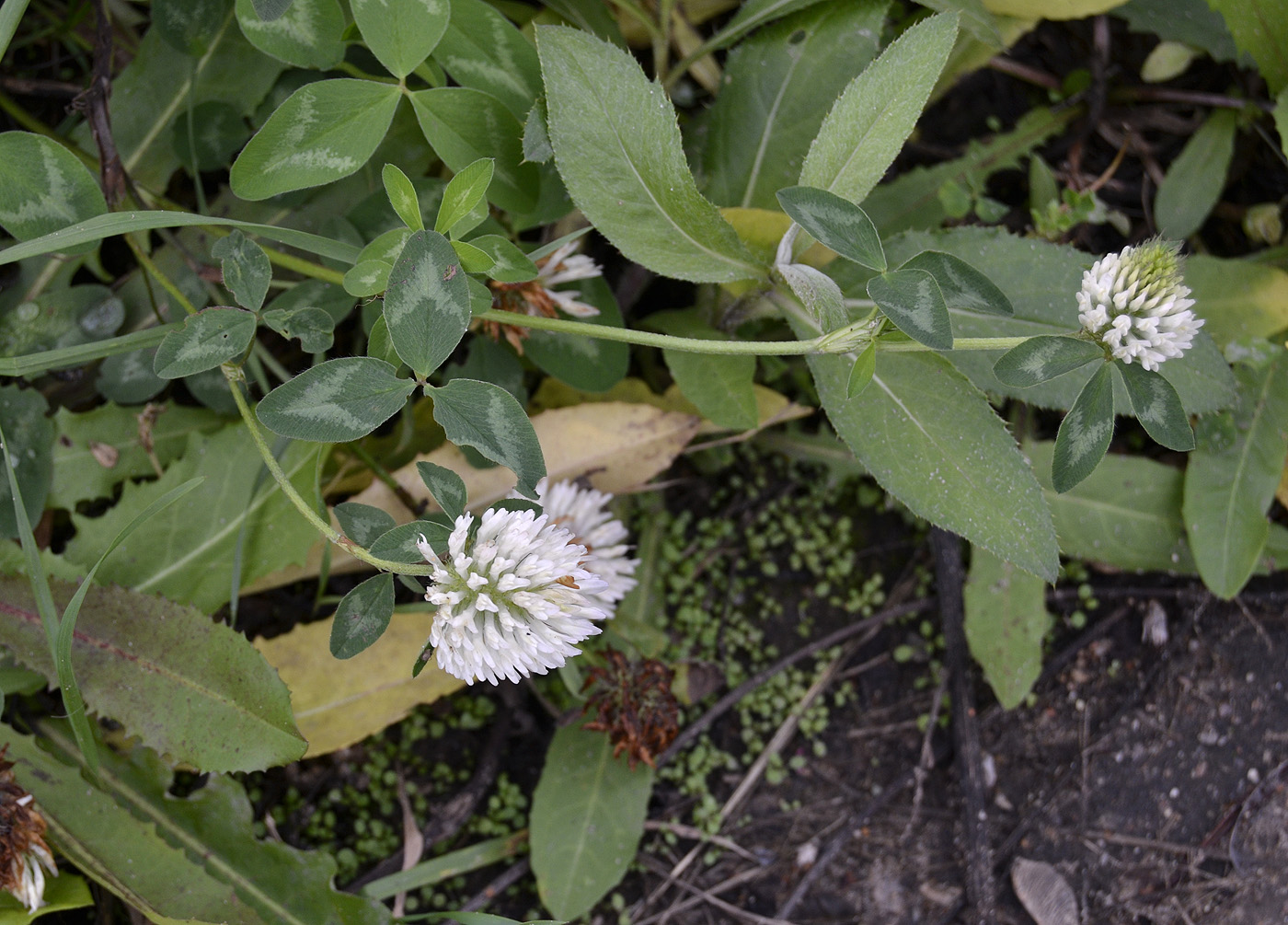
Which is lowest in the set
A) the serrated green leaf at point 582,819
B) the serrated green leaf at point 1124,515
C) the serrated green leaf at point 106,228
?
the serrated green leaf at point 582,819

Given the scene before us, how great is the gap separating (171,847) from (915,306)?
5.56ft

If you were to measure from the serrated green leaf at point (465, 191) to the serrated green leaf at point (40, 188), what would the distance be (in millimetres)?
648

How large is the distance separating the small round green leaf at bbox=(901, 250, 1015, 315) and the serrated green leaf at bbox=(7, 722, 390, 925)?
5.17ft

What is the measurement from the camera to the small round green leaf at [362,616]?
1.44 metres

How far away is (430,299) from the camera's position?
1377 mm

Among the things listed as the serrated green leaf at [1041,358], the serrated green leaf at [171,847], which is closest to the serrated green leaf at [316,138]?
the serrated green leaf at [1041,358]

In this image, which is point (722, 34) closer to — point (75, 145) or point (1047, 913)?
point (75, 145)

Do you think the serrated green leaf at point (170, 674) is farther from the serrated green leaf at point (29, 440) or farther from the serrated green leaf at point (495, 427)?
the serrated green leaf at point (495, 427)

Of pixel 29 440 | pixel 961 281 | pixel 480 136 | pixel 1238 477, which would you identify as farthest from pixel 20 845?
pixel 1238 477

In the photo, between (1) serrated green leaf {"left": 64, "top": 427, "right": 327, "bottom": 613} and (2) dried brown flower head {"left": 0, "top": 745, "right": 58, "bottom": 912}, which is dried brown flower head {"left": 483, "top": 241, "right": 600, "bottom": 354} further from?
(2) dried brown flower head {"left": 0, "top": 745, "right": 58, "bottom": 912}

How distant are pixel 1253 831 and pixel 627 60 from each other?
2.19 metres

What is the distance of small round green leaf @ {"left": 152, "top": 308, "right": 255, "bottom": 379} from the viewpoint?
1.47m

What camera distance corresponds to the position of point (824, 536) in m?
2.37

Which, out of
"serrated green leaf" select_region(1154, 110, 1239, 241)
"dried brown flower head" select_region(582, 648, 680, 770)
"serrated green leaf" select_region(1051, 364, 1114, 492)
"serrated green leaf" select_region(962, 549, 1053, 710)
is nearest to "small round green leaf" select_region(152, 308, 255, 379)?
"dried brown flower head" select_region(582, 648, 680, 770)
